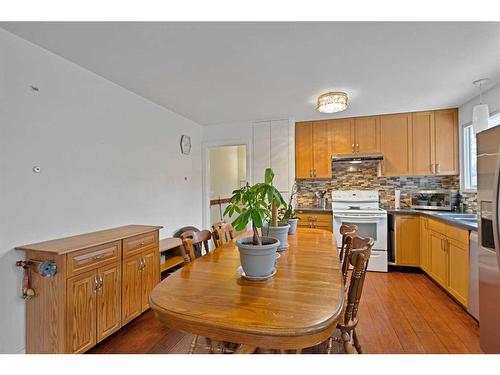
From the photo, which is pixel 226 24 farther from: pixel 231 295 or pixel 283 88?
pixel 231 295

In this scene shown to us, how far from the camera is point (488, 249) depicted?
1.71 meters

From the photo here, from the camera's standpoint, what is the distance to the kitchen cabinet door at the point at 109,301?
1.96 m

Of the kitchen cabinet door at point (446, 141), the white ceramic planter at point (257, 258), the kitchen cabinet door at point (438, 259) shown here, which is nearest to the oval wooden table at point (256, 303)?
the white ceramic planter at point (257, 258)

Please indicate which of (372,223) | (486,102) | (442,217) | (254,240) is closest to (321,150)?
(372,223)

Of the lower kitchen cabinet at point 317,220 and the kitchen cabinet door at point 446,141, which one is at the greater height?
the kitchen cabinet door at point 446,141

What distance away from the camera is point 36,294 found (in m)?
1.76

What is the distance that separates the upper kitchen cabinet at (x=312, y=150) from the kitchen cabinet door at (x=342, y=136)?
8cm

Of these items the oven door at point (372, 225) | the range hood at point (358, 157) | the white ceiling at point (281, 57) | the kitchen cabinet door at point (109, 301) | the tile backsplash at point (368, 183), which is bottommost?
the kitchen cabinet door at point (109, 301)

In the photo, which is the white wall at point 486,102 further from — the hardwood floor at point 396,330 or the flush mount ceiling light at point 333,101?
the hardwood floor at point 396,330

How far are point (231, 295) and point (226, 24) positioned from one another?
1.66m

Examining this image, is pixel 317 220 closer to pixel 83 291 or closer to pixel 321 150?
pixel 321 150

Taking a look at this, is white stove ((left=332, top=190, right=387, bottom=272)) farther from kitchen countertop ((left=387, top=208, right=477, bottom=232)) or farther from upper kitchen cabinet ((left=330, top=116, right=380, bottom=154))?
upper kitchen cabinet ((left=330, top=116, right=380, bottom=154))

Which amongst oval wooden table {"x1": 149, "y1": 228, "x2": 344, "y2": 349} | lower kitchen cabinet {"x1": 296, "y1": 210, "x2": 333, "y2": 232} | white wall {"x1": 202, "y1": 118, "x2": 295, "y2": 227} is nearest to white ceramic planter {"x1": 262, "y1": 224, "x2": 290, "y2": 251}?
oval wooden table {"x1": 149, "y1": 228, "x2": 344, "y2": 349}
